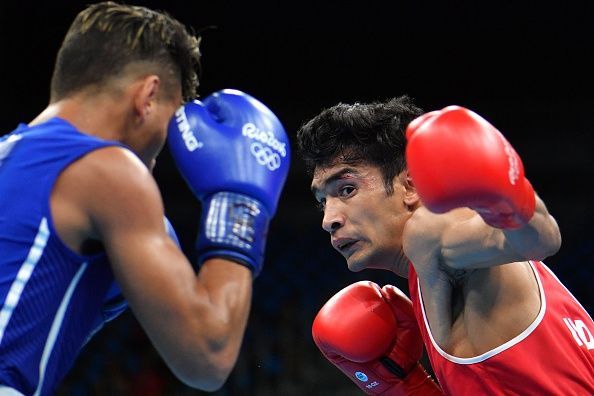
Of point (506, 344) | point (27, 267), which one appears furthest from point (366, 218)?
point (27, 267)

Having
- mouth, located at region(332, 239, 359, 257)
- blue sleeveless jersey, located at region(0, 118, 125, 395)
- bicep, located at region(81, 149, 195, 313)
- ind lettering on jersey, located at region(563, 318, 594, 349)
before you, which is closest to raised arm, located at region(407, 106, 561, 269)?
ind lettering on jersey, located at region(563, 318, 594, 349)

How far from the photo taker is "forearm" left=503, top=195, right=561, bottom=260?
173 cm

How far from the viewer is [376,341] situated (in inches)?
98.0

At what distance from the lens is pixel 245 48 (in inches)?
313

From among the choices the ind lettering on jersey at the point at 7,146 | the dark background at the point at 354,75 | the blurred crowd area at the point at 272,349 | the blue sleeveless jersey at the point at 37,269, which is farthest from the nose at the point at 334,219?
the dark background at the point at 354,75

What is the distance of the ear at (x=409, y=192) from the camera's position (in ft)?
8.22

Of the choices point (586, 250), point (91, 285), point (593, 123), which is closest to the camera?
point (91, 285)

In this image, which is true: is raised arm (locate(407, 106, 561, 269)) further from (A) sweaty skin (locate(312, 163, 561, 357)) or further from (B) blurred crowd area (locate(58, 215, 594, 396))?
(B) blurred crowd area (locate(58, 215, 594, 396))

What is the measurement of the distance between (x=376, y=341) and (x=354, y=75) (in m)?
5.82

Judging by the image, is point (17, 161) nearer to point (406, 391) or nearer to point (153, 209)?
point (153, 209)

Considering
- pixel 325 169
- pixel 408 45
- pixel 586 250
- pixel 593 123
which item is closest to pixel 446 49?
pixel 408 45

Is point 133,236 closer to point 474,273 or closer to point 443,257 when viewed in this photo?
point 443,257

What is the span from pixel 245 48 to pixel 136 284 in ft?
21.6

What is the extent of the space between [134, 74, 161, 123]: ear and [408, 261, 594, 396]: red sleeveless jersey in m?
0.90
